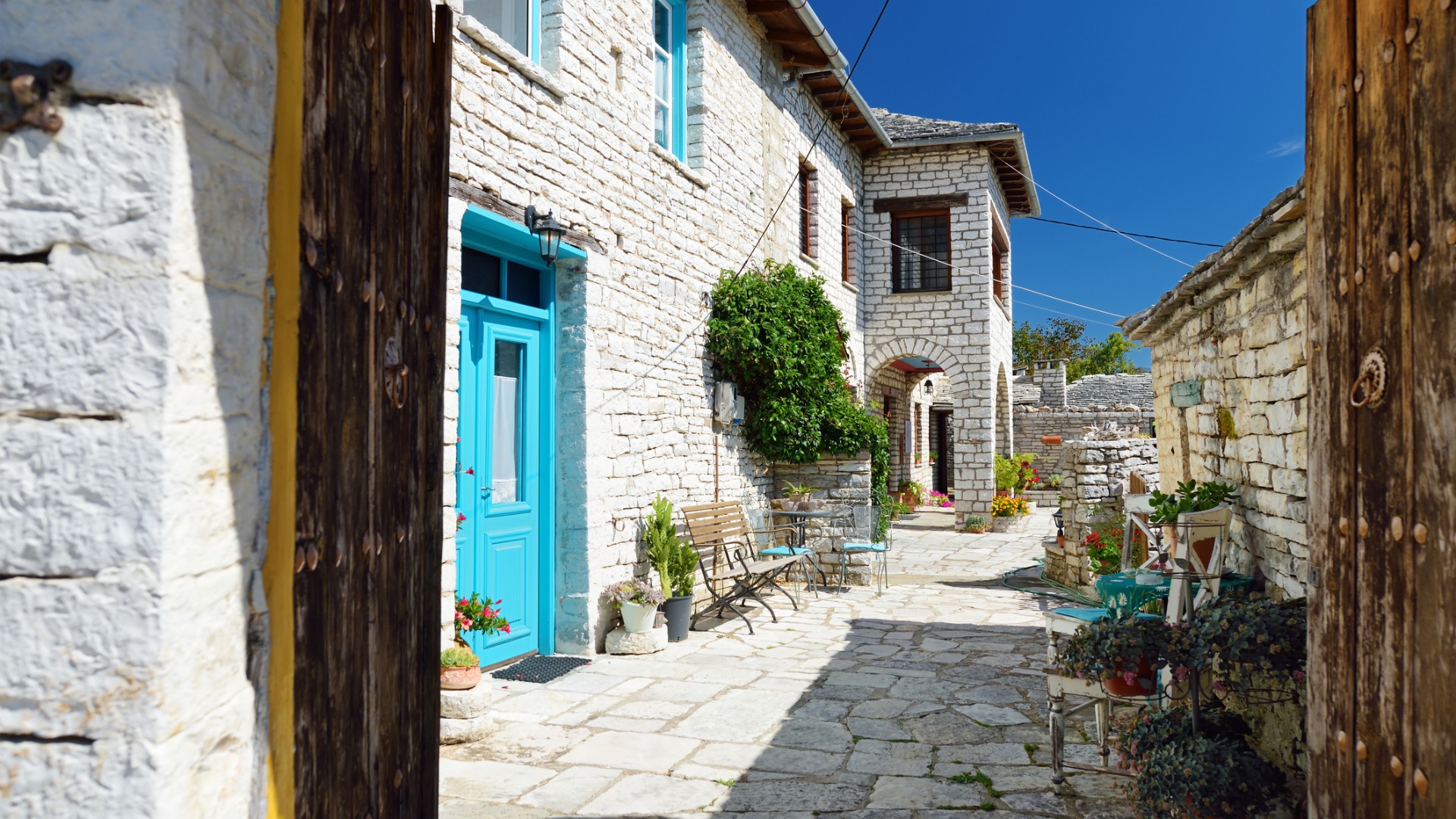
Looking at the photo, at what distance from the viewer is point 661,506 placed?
654 centimetres

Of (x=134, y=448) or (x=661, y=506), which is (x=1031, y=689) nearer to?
(x=661, y=506)

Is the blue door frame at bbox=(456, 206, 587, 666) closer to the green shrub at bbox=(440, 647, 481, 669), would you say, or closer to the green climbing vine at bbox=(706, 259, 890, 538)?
the green shrub at bbox=(440, 647, 481, 669)

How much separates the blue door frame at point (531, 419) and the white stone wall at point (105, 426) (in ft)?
12.1

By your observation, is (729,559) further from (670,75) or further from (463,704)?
(670,75)

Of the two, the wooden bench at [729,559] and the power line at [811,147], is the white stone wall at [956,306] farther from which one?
the wooden bench at [729,559]

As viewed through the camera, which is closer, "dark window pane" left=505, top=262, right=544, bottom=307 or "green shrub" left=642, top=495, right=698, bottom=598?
"dark window pane" left=505, top=262, right=544, bottom=307

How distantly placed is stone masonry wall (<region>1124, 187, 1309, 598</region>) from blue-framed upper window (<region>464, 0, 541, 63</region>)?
402 centimetres

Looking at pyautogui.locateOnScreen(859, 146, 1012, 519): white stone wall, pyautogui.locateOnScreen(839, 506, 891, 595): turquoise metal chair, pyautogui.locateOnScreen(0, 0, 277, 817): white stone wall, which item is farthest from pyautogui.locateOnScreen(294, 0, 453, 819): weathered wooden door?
pyautogui.locateOnScreen(859, 146, 1012, 519): white stone wall

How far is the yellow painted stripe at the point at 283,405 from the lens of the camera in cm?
125

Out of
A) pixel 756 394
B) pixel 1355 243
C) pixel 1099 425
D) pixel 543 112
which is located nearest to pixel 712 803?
pixel 1355 243

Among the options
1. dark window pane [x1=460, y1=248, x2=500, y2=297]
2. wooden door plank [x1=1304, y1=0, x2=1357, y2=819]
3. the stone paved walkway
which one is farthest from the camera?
dark window pane [x1=460, y1=248, x2=500, y2=297]

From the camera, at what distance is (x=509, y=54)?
4.94 meters

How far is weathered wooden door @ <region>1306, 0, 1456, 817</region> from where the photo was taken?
4.95 ft

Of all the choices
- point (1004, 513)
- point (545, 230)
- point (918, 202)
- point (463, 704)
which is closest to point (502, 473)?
point (545, 230)
